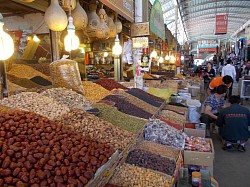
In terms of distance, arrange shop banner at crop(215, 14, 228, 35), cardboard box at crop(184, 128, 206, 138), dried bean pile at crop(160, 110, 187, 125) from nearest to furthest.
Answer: cardboard box at crop(184, 128, 206, 138)
dried bean pile at crop(160, 110, 187, 125)
shop banner at crop(215, 14, 228, 35)

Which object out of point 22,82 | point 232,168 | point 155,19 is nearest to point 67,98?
point 22,82

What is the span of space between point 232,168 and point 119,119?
2.04 m

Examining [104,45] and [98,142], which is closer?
[98,142]

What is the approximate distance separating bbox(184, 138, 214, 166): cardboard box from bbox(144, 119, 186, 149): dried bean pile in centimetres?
14

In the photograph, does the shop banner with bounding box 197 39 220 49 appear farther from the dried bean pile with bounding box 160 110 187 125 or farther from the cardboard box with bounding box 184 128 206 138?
the cardboard box with bounding box 184 128 206 138

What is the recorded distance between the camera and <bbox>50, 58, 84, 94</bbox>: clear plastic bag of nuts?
2.93 m

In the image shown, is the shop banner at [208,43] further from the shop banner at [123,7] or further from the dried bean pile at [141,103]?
the dried bean pile at [141,103]

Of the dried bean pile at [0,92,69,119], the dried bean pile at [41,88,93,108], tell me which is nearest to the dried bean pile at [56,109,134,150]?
the dried bean pile at [0,92,69,119]

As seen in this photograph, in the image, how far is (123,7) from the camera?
5062mm

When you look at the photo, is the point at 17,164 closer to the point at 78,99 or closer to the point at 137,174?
the point at 137,174

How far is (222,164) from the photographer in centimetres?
340

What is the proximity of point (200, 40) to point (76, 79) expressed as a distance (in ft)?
145

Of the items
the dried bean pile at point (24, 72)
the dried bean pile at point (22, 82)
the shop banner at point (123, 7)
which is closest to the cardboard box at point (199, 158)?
the dried bean pile at point (22, 82)

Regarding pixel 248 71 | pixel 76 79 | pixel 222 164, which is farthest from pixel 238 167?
pixel 248 71
